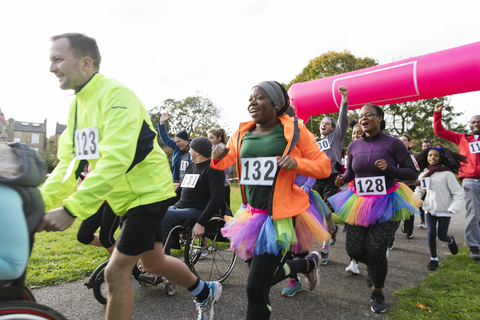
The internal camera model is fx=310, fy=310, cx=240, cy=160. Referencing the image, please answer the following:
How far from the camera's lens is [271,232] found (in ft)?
Answer: 7.59

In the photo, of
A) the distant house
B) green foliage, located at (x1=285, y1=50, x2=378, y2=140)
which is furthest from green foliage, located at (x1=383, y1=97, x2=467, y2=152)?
the distant house

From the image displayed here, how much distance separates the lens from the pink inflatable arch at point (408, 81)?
5.10 m

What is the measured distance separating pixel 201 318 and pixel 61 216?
161 cm

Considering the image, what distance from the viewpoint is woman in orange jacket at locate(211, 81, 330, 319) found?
2301 millimetres

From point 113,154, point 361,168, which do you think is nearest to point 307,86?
point 361,168

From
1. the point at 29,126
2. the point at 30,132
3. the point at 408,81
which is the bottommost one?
the point at 30,132

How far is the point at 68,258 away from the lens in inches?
183

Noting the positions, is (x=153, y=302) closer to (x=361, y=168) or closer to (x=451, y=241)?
(x=361, y=168)

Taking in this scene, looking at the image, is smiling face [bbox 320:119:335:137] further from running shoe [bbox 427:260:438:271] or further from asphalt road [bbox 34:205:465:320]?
running shoe [bbox 427:260:438:271]

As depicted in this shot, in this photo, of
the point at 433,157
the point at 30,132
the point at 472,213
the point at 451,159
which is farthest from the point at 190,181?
the point at 30,132

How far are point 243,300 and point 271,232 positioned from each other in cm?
144

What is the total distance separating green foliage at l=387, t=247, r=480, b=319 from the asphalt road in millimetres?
160

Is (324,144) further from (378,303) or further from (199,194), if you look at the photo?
(378,303)

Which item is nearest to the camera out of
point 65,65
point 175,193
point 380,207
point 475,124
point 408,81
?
point 65,65
